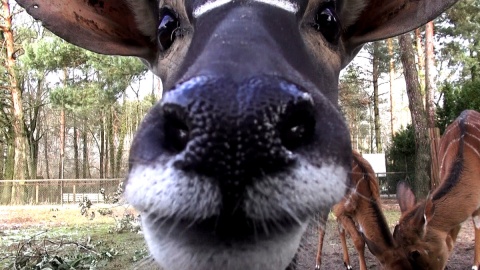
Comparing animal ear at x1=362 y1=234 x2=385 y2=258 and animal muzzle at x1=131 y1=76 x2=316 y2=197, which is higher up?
animal muzzle at x1=131 y1=76 x2=316 y2=197

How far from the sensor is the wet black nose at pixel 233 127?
4.66 feet

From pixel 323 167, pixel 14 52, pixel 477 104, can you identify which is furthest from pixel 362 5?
pixel 14 52

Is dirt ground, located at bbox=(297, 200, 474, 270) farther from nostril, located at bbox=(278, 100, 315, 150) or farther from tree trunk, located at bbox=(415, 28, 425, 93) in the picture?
tree trunk, located at bbox=(415, 28, 425, 93)

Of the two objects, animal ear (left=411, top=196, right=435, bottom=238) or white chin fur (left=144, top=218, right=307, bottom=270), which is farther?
animal ear (left=411, top=196, right=435, bottom=238)

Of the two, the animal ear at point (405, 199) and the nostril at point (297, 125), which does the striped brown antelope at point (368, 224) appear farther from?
the nostril at point (297, 125)

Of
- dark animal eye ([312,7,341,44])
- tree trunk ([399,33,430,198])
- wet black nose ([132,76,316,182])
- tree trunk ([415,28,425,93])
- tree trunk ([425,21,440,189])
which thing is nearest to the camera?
wet black nose ([132,76,316,182])

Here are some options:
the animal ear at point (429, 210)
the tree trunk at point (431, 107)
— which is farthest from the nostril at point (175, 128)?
the tree trunk at point (431, 107)

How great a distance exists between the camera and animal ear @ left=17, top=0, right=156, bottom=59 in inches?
136

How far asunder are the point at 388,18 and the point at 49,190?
2305 cm

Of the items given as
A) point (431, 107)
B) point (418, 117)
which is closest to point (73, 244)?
point (418, 117)

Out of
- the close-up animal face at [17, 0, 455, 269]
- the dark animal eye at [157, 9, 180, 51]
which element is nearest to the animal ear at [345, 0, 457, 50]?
the dark animal eye at [157, 9, 180, 51]

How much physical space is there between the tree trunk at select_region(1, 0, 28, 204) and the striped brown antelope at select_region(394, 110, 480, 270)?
20.5 metres

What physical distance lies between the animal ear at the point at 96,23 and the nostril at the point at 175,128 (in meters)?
2.33

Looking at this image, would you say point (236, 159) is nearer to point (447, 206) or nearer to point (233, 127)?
point (233, 127)
